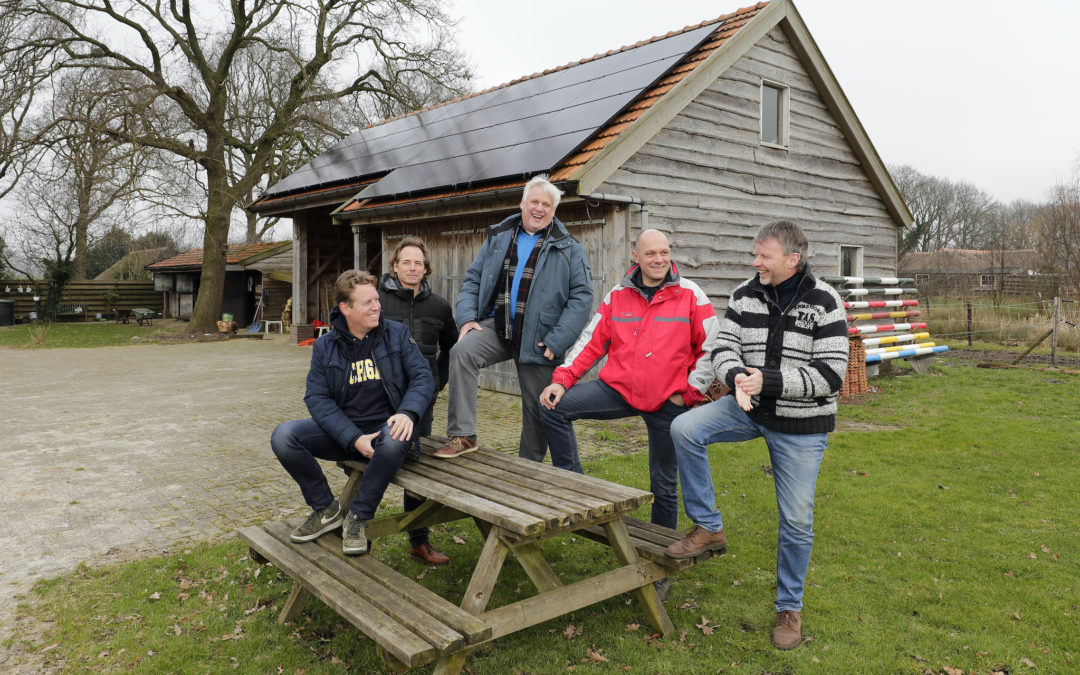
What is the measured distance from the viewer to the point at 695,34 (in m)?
11.5

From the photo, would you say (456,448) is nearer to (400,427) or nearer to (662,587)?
(400,427)

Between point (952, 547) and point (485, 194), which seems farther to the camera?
point (485, 194)

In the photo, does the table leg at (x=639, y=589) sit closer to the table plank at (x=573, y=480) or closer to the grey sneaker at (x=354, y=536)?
the table plank at (x=573, y=480)

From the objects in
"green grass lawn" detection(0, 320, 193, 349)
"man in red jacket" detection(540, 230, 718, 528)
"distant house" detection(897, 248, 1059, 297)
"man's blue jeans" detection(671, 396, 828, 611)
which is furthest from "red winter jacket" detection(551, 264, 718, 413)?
"green grass lawn" detection(0, 320, 193, 349)

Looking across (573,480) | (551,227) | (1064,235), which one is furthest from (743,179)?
(1064,235)

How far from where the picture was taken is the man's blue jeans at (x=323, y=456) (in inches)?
146

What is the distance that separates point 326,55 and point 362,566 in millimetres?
22854

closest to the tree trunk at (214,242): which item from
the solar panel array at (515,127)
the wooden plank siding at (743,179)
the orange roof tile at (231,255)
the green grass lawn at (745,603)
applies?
the orange roof tile at (231,255)

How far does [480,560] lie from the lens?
10.3ft

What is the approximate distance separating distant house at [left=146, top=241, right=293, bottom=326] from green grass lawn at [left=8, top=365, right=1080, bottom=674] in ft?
70.0

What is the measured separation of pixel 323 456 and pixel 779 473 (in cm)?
244

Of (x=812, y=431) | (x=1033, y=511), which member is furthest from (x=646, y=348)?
(x=1033, y=511)

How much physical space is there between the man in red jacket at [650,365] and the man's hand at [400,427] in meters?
0.86

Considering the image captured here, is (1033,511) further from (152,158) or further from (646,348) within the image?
(152,158)
